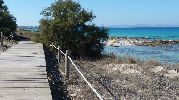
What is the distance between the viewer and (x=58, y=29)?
31766 mm

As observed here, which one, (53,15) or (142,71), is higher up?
(53,15)

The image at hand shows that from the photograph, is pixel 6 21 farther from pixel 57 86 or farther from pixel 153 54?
pixel 57 86

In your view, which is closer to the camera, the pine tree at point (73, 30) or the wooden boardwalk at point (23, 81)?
the wooden boardwalk at point (23, 81)

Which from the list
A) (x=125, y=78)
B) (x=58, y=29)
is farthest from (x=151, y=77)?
(x=58, y=29)

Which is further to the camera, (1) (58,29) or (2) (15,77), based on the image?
(1) (58,29)

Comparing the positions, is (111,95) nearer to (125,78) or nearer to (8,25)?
(125,78)

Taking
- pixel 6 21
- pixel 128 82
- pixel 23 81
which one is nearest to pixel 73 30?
pixel 128 82

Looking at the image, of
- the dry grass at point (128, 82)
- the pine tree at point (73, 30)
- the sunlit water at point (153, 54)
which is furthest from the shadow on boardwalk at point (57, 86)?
the sunlit water at point (153, 54)

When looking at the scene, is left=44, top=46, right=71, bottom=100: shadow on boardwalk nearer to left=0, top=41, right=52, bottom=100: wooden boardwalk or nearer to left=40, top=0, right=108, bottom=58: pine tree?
left=0, top=41, right=52, bottom=100: wooden boardwalk

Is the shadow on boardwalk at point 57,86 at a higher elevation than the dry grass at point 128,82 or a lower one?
higher

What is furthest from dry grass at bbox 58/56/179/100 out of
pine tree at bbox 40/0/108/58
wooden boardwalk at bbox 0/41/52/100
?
pine tree at bbox 40/0/108/58

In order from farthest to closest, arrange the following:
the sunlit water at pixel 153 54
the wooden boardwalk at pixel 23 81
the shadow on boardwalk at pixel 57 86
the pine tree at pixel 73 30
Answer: the sunlit water at pixel 153 54 → the pine tree at pixel 73 30 → the shadow on boardwalk at pixel 57 86 → the wooden boardwalk at pixel 23 81

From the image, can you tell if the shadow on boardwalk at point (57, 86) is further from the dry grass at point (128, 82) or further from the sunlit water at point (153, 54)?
the sunlit water at point (153, 54)

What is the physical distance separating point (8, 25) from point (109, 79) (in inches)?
1304
